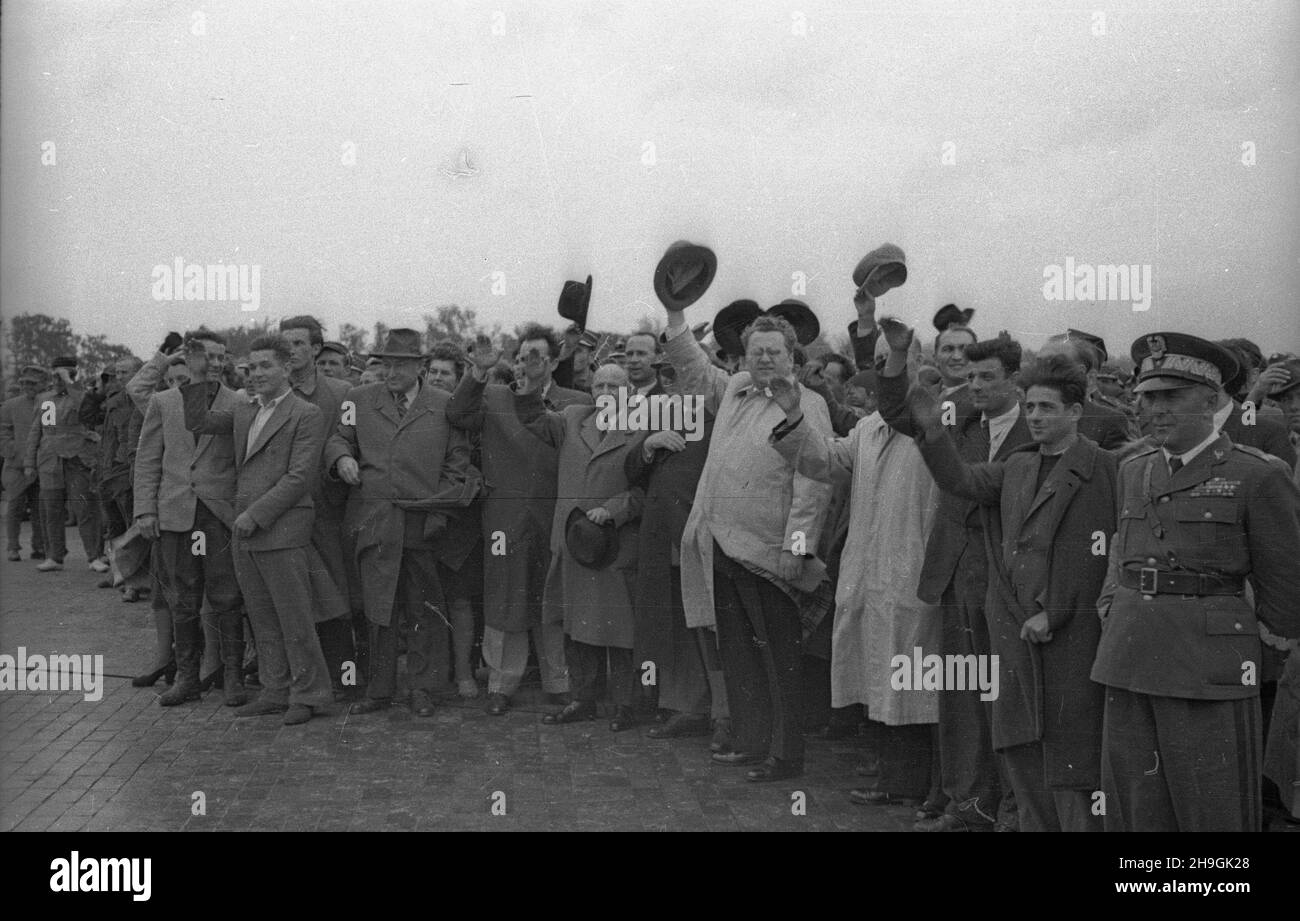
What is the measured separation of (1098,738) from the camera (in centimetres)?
472

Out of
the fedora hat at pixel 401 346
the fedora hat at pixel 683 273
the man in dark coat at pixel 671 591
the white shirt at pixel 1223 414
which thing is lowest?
the man in dark coat at pixel 671 591

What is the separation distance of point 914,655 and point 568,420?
7.15 ft

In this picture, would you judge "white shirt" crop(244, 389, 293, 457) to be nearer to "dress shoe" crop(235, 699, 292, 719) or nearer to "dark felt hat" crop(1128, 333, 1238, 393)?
"dress shoe" crop(235, 699, 292, 719)

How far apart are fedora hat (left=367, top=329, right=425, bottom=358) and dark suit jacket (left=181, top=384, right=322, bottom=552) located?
2.06 feet

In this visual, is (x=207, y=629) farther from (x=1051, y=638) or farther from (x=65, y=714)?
(x=1051, y=638)

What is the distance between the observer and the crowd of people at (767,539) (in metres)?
4.43

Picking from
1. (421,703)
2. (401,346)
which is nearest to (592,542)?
(421,703)

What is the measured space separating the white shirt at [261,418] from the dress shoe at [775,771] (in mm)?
3081

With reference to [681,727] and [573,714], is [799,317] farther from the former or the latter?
[573,714]

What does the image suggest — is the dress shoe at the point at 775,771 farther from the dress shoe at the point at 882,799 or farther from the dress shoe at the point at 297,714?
the dress shoe at the point at 297,714

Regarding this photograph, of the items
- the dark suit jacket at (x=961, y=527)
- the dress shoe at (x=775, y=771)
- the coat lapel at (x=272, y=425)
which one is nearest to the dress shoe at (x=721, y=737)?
the dress shoe at (x=775, y=771)

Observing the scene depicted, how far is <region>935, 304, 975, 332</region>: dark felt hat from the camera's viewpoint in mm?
5727
